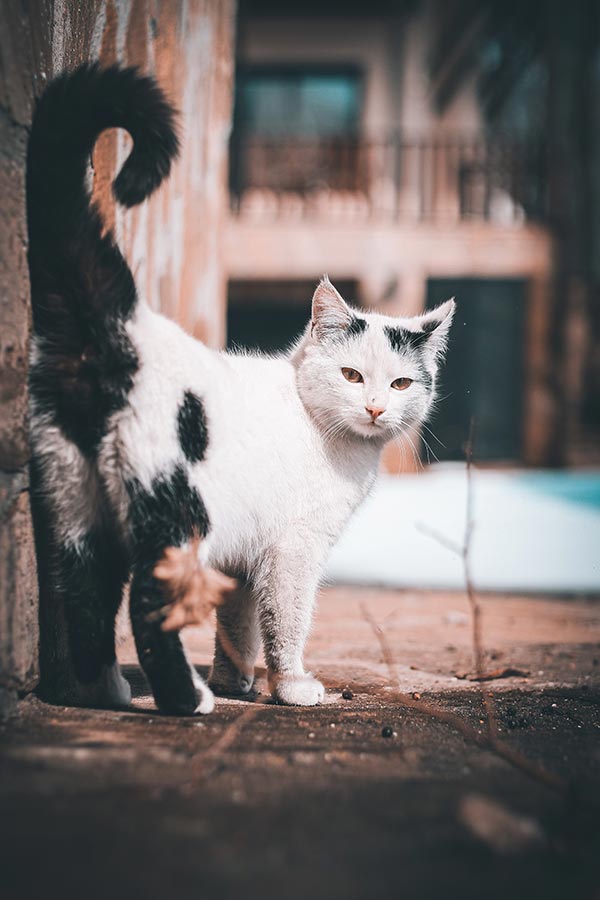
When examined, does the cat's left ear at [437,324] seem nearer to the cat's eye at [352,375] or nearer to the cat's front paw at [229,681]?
the cat's eye at [352,375]

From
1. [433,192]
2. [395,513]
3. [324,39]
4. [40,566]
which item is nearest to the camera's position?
[40,566]

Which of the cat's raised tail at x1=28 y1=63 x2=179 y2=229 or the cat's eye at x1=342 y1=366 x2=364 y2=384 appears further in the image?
the cat's eye at x1=342 y1=366 x2=364 y2=384

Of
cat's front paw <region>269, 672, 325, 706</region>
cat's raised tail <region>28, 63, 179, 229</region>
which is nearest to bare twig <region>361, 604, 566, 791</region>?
cat's front paw <region>269, 672, 325, 706</region>

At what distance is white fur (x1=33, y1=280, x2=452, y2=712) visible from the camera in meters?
1.99

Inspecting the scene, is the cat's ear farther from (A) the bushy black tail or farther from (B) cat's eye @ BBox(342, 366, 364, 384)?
(A) the bushy black tail

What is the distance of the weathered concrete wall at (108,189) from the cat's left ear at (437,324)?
936 millimetres

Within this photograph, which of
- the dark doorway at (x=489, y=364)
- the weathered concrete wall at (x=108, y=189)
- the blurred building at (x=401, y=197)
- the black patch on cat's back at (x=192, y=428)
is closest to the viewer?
the weathered concrete wall at (x=108, y=189)

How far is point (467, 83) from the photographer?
1109cm

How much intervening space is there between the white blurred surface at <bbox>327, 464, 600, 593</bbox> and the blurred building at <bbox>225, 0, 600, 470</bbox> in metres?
1.50

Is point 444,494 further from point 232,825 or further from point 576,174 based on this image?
point 232,825

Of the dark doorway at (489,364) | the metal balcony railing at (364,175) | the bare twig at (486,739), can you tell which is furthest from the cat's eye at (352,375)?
the dark doorway at (489,364)

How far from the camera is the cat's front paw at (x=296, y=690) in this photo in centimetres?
229

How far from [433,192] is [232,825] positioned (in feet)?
32.4

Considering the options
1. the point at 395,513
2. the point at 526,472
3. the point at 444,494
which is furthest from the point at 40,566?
the point at 526,472
